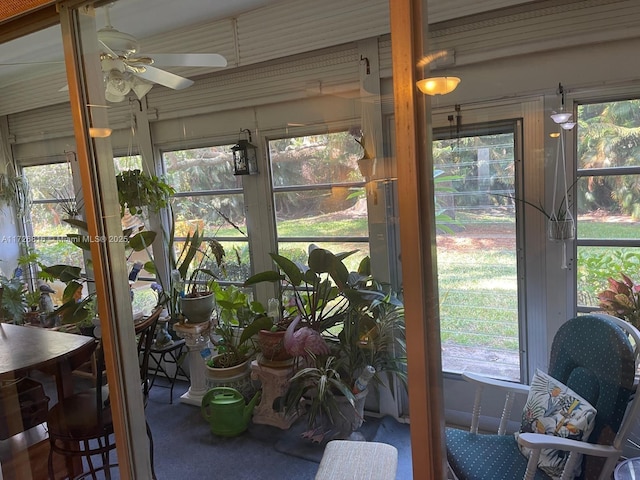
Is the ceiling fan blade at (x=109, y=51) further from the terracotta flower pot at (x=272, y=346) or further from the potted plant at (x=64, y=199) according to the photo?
the terracotta flower pot at (x=272, y=346)

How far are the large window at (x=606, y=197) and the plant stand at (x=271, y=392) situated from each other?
5.62 ft

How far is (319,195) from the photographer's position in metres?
2.99

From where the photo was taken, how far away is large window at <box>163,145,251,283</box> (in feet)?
10.7

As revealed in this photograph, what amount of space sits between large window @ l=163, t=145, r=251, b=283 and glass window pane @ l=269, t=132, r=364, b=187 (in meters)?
0.35

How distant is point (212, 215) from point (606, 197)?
2517 millimetres

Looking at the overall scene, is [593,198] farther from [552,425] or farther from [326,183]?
[326,183]

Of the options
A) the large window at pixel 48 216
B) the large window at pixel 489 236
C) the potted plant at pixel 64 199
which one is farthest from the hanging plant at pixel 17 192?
the large window at pixel 489 236

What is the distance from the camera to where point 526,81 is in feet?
7.04

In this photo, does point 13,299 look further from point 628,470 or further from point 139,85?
point 628,470

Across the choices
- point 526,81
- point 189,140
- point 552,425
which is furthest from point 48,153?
point 552,425

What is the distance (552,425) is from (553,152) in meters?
1.27

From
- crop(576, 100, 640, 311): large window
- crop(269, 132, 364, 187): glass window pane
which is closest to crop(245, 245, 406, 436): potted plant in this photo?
crop(269, 132, 364, 187): glass window pane

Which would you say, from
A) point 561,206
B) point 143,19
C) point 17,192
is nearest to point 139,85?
point 143,19

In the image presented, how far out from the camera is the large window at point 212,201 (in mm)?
3267
